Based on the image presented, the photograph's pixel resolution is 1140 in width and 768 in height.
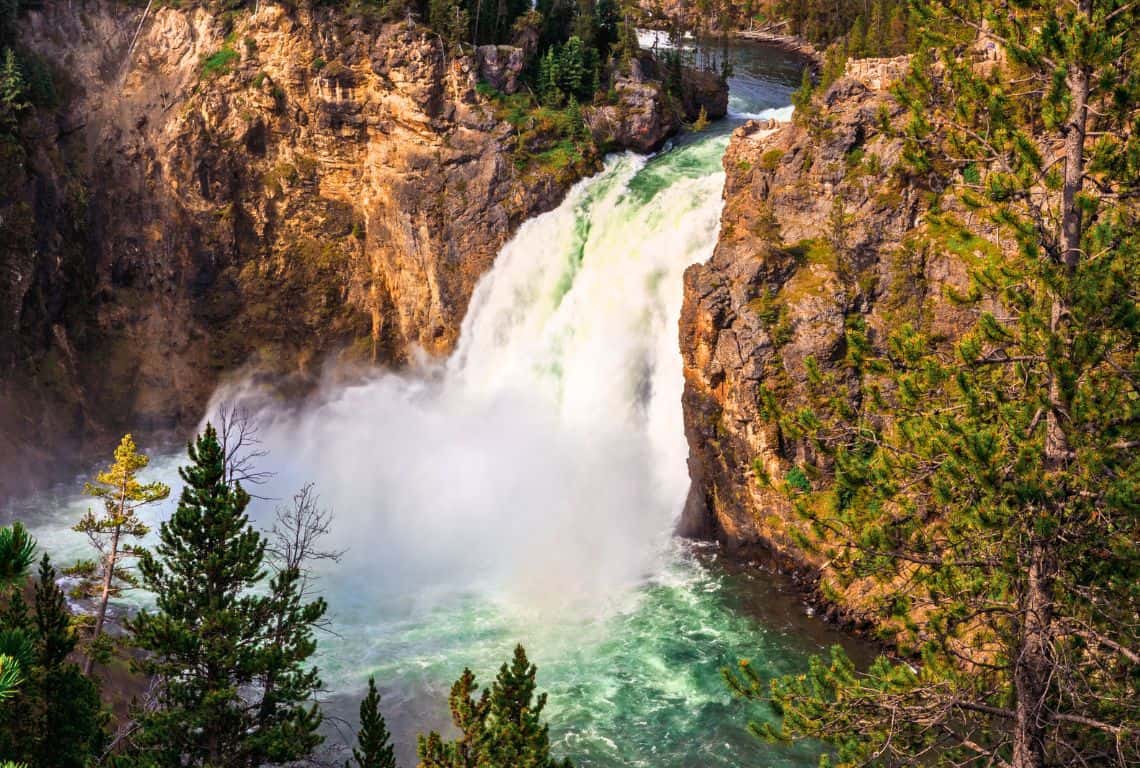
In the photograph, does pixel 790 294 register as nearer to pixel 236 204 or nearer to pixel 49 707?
pixel 49 707

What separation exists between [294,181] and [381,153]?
16.1 feet

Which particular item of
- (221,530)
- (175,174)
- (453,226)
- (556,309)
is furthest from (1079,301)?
(175,174)

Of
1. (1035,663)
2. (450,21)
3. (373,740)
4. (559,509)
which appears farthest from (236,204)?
(1035,663)

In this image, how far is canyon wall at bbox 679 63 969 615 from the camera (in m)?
27.1

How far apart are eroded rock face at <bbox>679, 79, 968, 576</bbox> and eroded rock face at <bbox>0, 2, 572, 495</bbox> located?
14219 mm

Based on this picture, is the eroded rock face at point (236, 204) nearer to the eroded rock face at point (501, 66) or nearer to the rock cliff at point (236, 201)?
the rock cliff at point (236, 201)

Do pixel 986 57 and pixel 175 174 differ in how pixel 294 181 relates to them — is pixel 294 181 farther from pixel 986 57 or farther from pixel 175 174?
pixel 986 57

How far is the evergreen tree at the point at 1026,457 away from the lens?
1108 cm

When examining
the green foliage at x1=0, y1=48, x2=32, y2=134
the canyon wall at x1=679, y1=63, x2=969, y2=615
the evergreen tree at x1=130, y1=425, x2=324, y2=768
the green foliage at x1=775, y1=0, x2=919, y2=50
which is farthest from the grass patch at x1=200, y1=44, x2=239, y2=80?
the evergreen tree at x1=130, y1=425, x2=324, y2=768

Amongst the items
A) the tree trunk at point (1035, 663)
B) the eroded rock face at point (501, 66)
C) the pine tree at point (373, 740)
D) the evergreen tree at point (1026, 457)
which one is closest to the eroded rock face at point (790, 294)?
the evergreen tree at point (1026, 457)

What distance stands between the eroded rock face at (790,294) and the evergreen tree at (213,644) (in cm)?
1525

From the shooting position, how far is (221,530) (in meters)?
17.1

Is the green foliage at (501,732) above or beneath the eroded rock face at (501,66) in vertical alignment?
beneath

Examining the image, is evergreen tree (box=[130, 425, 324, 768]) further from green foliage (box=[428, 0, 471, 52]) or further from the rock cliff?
green foliage (box=[428, 0, 471, 52])
